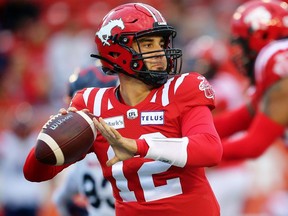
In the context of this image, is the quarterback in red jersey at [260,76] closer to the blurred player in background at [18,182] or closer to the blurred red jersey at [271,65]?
the blurred red jersey at [271,65]

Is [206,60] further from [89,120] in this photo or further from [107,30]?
[89,120]

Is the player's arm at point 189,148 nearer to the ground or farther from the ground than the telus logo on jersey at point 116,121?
nearer to the ground

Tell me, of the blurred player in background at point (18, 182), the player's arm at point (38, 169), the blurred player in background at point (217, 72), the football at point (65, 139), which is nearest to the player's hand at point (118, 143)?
the football at point (65, 139)

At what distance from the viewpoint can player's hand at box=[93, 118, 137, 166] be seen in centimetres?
353

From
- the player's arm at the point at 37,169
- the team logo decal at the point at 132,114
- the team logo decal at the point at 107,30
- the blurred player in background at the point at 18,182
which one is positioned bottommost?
the blurred player in background at the point at 18,182

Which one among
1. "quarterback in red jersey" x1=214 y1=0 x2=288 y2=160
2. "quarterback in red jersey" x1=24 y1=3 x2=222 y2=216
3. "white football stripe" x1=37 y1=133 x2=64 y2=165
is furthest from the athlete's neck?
"quarterback in red jersey" x1=214 y1=0 x2=288 y2=160

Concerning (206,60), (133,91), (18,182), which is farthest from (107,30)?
(18,182)

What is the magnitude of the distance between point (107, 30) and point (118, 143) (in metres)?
0.72

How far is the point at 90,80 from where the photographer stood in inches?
197

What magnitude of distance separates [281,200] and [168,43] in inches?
187

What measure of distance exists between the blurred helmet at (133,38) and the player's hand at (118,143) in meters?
0.46

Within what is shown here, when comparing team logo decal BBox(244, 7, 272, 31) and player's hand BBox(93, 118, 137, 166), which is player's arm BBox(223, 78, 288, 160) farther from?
player's hand BBox(93, 118, 137, 166)

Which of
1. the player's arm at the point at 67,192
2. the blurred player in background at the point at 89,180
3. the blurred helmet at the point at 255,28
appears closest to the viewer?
the blurred player in background at the point at 89,180

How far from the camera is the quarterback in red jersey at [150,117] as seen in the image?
3809mm
